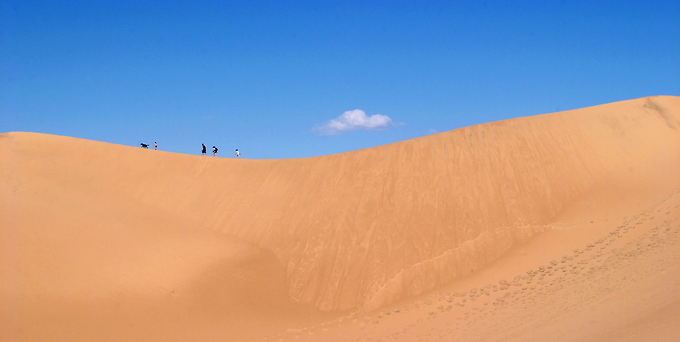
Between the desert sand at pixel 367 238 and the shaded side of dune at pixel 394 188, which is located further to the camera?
the shaded side of dune at pixel 394 188

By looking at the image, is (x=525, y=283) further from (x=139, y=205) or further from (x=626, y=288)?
(x=139, y=205)

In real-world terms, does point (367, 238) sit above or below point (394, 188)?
below

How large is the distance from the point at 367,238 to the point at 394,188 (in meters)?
2.82

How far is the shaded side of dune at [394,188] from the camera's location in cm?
1822

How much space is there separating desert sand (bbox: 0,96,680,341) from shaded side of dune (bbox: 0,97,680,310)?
8 centimetres

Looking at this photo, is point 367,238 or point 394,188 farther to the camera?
point 394,188

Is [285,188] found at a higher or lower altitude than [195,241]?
higher

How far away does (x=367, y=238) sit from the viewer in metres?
19.4

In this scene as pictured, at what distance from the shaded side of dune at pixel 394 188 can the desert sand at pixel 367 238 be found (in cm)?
8

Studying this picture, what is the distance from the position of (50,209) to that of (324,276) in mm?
11009

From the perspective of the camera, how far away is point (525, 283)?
15078 millimetres

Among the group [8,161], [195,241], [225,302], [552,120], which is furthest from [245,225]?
[552,120]

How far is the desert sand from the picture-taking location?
47.4 ft

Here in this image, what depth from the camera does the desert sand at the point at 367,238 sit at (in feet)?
47.4
